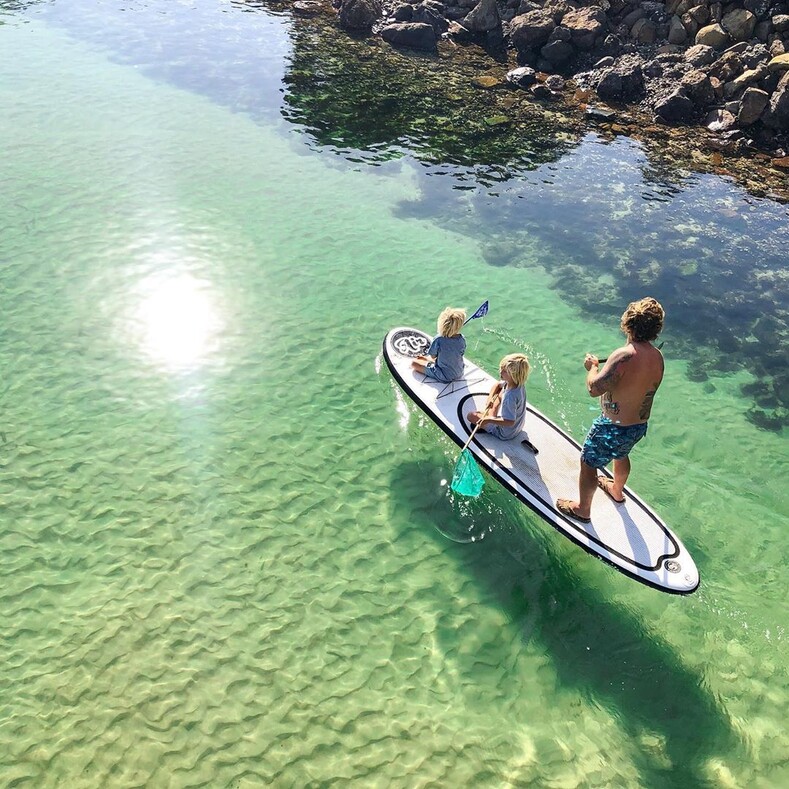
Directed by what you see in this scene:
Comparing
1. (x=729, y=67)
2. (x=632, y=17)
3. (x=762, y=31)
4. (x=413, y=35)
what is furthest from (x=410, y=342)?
(x=632, y=17)

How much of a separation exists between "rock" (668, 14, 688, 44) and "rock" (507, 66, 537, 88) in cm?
636

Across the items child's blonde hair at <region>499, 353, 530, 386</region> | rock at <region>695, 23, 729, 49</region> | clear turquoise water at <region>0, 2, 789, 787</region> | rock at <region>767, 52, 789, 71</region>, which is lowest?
clear turquoise water at <region>0, 2, 789, 787</region>

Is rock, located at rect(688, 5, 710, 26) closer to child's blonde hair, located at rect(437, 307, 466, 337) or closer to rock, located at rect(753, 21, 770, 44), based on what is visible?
rock, located at rect(753, 21, 770, 44)

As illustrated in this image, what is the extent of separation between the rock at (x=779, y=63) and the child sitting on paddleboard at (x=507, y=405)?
77.1ft

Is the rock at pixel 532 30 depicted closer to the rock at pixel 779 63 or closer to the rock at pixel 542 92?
the rock at pixel 542 92

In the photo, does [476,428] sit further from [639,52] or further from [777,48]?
[639,52]

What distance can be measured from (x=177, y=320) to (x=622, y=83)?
76.1ft

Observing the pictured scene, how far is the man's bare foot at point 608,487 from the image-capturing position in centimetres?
910

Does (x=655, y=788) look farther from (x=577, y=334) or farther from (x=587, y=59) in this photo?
(x=587, y=59)

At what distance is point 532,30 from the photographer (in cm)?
3019

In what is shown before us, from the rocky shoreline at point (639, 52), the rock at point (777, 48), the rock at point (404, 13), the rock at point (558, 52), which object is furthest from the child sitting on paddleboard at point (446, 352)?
the rock at point (404, 13)

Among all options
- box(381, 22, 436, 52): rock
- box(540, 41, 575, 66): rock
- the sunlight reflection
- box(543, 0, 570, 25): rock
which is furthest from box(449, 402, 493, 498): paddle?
box(381, 22, 436, 52): rock

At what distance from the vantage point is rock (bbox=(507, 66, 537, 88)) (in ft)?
94.8

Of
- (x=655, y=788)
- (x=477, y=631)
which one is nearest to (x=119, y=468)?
(x=477, y=631)
